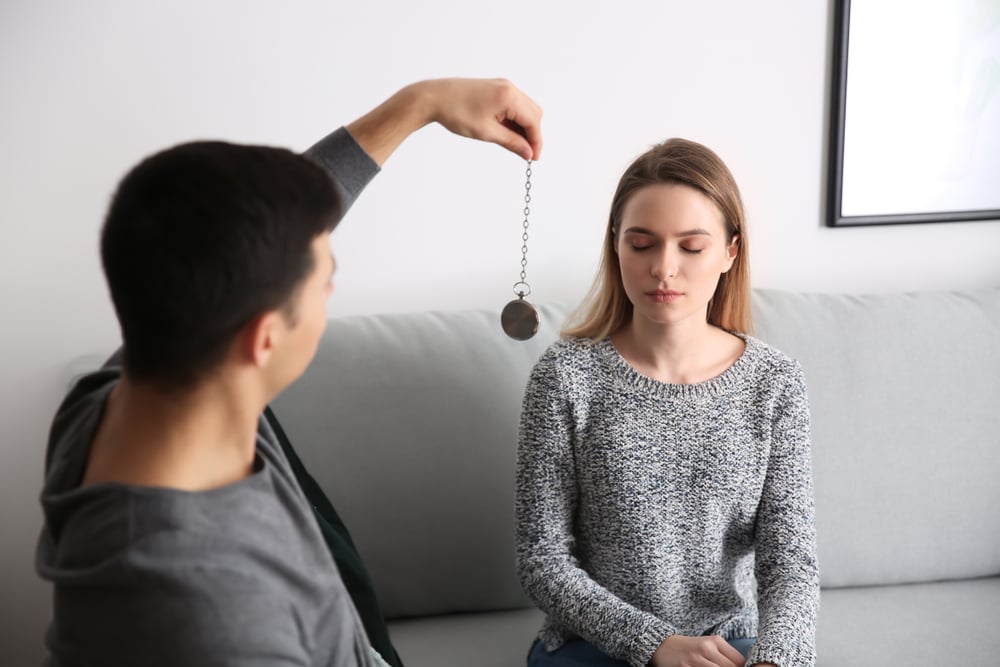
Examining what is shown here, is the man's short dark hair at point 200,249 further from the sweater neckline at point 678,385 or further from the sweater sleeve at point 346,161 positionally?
the sweater neckline at point 678,385

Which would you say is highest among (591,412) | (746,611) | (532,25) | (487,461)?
(532,25)

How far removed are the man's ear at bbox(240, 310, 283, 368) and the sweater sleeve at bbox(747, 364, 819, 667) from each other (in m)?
0.83

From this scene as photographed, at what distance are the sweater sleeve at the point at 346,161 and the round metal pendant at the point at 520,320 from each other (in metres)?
0.52

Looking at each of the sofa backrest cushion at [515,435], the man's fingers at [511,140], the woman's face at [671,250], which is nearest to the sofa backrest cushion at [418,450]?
the sofa backrest cushion at [515,435]

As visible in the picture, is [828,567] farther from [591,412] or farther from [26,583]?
[26,583]

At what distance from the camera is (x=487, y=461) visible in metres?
1.64

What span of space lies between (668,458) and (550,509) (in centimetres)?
A: 19

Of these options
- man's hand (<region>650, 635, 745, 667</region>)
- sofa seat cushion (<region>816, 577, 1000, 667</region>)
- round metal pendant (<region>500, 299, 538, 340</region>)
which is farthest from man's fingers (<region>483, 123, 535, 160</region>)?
sofa seat cushion (<region>816, 577, 1000, 667</region>)

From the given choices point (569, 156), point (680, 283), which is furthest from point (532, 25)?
point (680, 283)

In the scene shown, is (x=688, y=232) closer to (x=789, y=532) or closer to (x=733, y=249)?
(x=733, y=249)

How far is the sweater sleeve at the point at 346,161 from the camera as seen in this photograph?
1.13 meters

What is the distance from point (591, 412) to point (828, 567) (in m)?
0.61

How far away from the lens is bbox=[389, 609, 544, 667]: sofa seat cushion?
4.97ft

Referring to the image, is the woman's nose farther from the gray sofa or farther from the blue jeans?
the blue jeans
